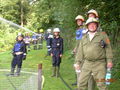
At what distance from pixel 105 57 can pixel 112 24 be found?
3.32 m

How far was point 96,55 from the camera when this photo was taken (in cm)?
520

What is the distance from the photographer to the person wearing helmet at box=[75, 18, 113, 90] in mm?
5199

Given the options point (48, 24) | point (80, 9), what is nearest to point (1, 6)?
point (48, 24)

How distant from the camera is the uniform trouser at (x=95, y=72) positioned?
5242 mm

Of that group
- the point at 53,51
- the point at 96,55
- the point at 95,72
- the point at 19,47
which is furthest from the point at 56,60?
the point at 96,55

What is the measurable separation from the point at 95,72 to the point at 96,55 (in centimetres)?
32

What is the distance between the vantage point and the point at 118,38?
11.1 m

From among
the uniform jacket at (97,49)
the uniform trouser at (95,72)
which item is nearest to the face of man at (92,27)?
the uniform jacket at (97,49)

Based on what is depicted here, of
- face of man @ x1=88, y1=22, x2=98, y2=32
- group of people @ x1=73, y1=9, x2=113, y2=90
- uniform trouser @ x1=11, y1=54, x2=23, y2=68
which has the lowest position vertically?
uniform trouser @ x1=11, y1=54, x2=23, y2=68

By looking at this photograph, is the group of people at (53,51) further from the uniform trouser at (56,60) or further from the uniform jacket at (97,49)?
the uniform jacket at (97,49)

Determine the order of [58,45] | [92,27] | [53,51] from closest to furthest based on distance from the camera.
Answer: [92,27] < [58,45] < [53,51]

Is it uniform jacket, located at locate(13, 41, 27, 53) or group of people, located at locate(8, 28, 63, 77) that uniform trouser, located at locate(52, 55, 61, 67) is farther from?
uniform jacket, located at locate(13, 41, 27, 53)

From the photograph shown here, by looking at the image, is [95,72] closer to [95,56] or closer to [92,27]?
[95,56]

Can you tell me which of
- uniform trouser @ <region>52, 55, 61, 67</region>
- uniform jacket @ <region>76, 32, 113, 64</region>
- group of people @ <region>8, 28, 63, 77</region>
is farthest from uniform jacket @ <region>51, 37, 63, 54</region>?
uniform jacket @ <region>76, 32, 113, 64</region>
